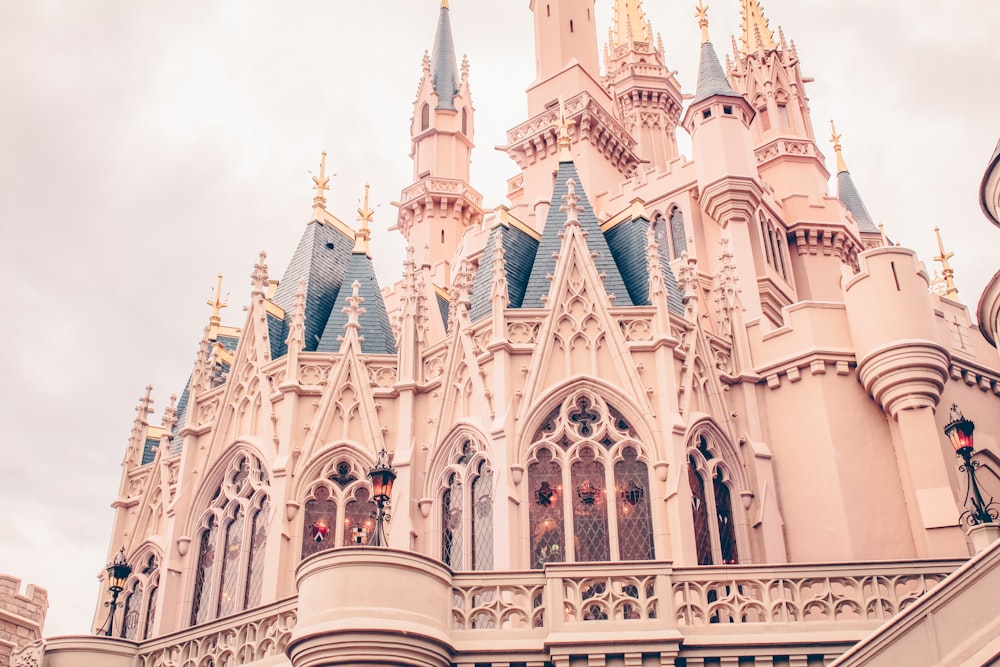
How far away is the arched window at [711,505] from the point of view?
2044cm

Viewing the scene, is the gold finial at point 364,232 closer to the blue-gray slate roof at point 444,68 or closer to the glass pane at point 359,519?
the glass pane at point 359,519

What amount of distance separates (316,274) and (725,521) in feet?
39.2

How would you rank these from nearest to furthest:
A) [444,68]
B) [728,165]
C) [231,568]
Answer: [231,568] → [728,165] → [444,68]

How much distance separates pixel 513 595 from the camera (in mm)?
15438

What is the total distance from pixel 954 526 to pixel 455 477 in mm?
9564

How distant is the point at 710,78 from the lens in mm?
36656

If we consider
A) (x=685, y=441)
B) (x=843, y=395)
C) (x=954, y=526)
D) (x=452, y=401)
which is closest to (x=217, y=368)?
(x=452, y=401)

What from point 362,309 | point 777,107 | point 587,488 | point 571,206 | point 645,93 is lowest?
point 587,488

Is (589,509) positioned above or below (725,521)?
below

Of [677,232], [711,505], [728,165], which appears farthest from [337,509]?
[728,165]

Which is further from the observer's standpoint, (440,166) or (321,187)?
(440,166)

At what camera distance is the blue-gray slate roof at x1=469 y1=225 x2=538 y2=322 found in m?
23.2

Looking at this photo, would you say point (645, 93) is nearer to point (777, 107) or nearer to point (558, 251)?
point (777, 107)

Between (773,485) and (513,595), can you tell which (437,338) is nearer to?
(773,485)
